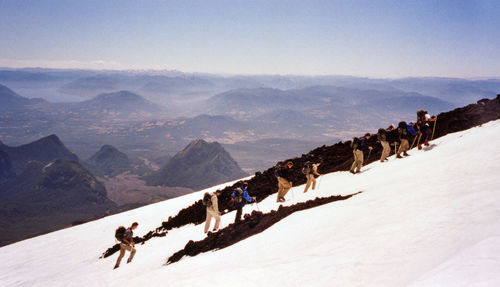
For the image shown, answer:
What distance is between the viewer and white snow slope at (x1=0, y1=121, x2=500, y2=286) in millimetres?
4863

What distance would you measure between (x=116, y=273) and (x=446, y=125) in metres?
23.0

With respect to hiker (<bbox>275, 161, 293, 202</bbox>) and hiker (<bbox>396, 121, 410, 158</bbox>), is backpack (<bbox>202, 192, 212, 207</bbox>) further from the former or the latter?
hiker (<bbox>396, 121, 410, 158</bbox>)

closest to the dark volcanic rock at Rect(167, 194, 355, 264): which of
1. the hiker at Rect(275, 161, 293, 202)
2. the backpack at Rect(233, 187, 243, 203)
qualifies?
the backpack at Rect(233, 187, 243, 203)

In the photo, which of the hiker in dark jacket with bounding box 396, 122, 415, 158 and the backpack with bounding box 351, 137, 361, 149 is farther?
the hiker in dark jacket with bounding box 396, 122, 415, 158

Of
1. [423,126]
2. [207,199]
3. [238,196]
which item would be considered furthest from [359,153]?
[207,199]

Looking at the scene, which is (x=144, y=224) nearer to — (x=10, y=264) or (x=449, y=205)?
(x=10, y=264)

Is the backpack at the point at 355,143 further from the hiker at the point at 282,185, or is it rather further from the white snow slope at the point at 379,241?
the hiker at the point at 282,185

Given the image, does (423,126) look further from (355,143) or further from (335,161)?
(335,161)

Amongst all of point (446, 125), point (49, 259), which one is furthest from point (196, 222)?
point (446, 125)

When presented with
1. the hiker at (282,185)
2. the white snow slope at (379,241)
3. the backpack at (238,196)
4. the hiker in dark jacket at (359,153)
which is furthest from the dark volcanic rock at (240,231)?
the hiker in dark jacket at (359,153)

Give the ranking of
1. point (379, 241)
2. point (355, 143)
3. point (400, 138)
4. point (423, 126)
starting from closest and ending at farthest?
point (379, 241), point (355, 143), point (400, 138), point (423, 126)

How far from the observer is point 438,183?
30.1 ft

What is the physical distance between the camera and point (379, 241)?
20.5 ft

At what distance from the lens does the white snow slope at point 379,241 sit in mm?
4863
